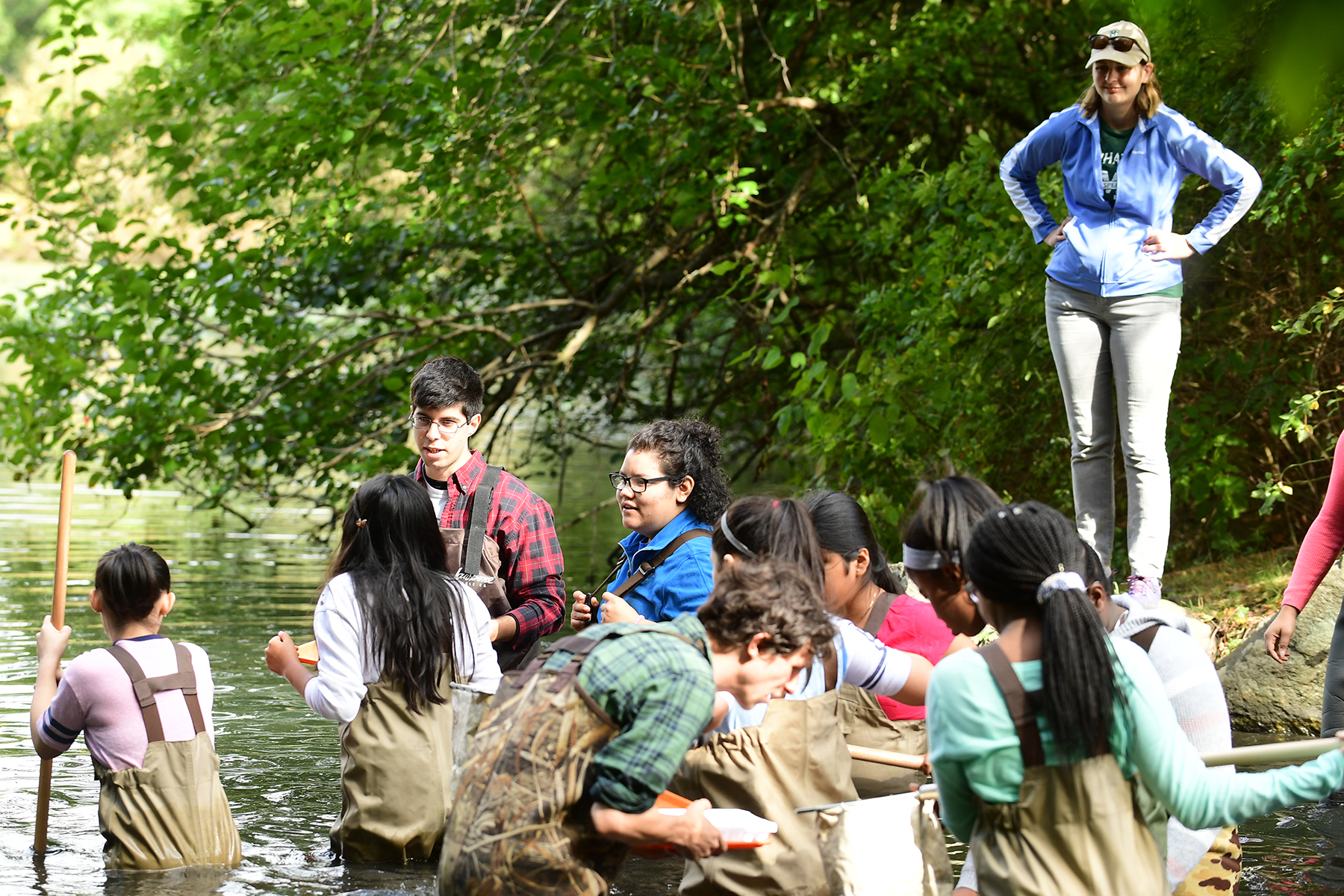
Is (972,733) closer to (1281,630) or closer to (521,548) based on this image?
(1281,630)

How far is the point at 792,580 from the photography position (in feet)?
11.0

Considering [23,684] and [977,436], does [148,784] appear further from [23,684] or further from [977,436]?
[977,436]

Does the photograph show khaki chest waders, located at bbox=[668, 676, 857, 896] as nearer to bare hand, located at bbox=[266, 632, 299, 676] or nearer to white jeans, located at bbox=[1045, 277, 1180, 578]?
bare hand, located at bbox=[266, 632, 299, 676]

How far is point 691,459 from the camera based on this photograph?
5.02m

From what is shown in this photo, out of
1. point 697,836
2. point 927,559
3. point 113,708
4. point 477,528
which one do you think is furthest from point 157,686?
point 927,559

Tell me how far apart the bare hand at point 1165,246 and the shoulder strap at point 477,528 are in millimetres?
2763

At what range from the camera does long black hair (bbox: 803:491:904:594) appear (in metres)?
4.29

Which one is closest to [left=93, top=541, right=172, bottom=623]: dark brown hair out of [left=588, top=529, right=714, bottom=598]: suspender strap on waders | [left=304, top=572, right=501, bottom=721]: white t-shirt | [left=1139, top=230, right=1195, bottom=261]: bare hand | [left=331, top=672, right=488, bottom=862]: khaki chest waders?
[left=304, top=572, right=501, bottom=721]: white t-shirt

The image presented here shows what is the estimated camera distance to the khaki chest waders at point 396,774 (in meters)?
4.70

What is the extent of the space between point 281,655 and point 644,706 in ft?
6.86

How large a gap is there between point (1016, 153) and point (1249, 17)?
4.19 meters

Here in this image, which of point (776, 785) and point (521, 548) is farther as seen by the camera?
point (521, 548)

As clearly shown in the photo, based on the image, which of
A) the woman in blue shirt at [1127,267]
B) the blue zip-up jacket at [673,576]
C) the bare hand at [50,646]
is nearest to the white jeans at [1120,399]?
the woman in blue shirt at [1127,267]

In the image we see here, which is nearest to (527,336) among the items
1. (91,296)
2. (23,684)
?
(91,296)
